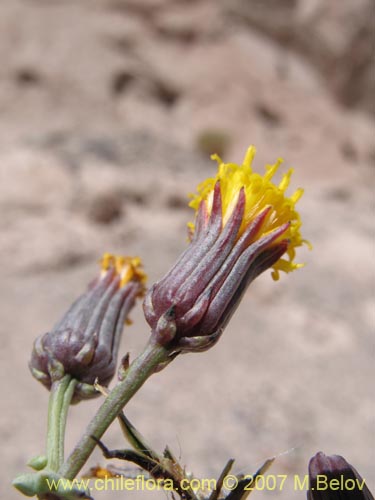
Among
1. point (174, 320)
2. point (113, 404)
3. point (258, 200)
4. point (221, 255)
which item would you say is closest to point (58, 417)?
point (113, 404)

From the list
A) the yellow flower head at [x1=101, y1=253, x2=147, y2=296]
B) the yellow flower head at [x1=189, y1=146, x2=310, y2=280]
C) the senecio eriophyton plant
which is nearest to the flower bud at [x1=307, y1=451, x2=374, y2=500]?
the senecio eriophyton plant

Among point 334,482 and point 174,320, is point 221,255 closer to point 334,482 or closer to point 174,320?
point 174,320

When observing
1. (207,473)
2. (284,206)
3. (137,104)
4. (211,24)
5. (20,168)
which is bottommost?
(284,206)

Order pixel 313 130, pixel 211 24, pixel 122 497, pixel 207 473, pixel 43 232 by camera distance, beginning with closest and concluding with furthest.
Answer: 1. pixel 122 497
2. pixel 207 473
3. pixel 43 232
4. pixel 313 130
5. pixel 211 24

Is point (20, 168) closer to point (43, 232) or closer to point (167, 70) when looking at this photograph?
point (43, 232)

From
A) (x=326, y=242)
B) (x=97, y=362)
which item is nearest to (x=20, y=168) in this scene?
(x=326, y=242)

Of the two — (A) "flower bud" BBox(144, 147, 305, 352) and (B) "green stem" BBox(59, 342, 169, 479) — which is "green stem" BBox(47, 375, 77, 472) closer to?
(B) "green stem" BBox(59, 342, 169, 479)

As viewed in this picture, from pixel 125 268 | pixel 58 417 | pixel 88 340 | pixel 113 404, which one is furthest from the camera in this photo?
pixel 125 268
